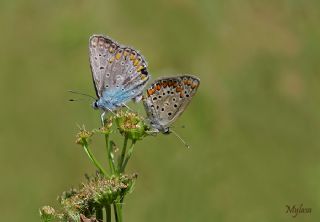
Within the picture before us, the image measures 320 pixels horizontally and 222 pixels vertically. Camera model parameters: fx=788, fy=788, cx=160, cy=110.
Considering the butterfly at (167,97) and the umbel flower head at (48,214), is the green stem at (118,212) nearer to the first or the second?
the umbel flower head at (48,214)

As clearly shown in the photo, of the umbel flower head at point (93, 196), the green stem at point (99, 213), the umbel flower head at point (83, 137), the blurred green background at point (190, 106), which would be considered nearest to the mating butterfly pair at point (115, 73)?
the umbel flower head at point (83, 137)

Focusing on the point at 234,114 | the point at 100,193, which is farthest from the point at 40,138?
the point at 100,193

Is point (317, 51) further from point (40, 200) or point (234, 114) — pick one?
point (40, 200)

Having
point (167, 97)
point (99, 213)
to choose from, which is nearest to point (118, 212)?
point (99, 213)

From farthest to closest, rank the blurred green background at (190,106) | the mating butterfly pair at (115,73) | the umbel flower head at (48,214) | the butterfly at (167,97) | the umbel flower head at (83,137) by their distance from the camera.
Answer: the blurred green background at (190,106) → the mating butterfly pair at (115,73) → the butterfly at (167,97) → the umbel flower head at (83,137) → the umbel flower head at (48,214)

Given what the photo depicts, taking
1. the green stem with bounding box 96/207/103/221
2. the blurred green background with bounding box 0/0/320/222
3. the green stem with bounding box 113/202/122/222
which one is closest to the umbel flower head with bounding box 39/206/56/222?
the green stem with bounding box 96/207/103/221

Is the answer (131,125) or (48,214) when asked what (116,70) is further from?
(48,214)
